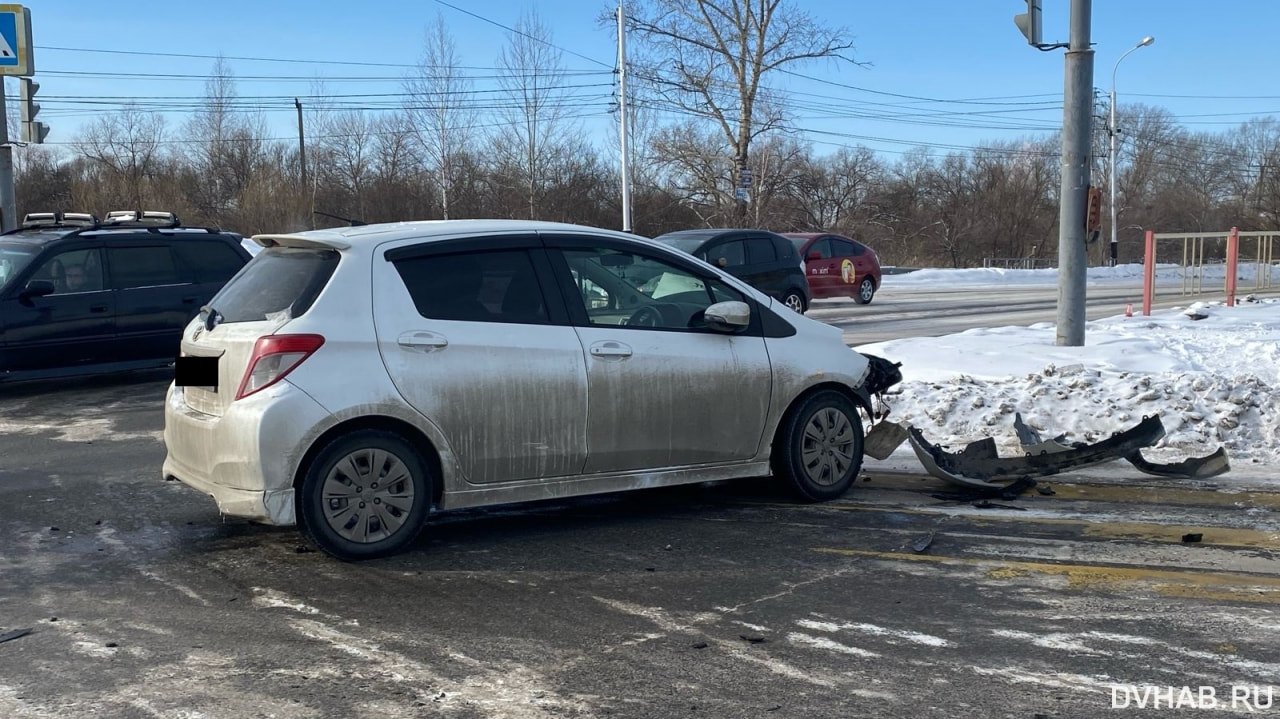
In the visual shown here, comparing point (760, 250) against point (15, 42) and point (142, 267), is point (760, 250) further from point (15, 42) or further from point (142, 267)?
point (15, 42)

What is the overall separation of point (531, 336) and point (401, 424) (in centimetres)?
78

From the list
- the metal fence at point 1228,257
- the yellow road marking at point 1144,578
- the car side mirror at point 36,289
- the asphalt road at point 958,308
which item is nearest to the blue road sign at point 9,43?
the car side mirror at point 36,289

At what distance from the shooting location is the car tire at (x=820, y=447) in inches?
259

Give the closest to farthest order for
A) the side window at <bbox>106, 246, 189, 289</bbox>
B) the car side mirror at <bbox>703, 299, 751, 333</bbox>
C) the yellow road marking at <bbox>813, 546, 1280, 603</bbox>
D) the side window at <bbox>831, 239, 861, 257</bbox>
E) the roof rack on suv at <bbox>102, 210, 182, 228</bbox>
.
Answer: the yellow road marking at <bbox>813, 546, 1280, 603</bbox> → the car side mirror at <bbox>703, 299, 751, 333</bbox> → the side window at <bbox>106, 246, 189, 289</bbox> → the roof rack on suv at <bbox>102, 210, 182, 228</bbox> → the side window at <bbox>831, 239, 861, 257</bbox>

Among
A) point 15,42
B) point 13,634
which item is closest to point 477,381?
point 13,634

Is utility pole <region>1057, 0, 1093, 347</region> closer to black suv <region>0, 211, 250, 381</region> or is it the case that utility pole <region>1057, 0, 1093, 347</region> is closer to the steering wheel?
the steering wheel

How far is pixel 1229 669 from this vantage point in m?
4.02

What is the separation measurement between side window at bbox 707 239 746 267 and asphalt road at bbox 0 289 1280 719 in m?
11.9

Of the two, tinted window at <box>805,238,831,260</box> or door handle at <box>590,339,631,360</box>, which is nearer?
door handle at <box>590,339,631,360</box>

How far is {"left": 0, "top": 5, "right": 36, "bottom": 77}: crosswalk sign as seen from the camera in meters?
19.1

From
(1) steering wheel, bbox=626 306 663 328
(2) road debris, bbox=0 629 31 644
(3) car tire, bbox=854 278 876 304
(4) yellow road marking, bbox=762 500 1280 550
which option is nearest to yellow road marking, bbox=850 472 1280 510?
(4) yellow road marking, bbox=762 500 1280 550

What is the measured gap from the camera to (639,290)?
20.6ft

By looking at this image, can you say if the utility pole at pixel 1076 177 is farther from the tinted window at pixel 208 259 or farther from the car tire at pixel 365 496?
the tinted window at pixel 208 259

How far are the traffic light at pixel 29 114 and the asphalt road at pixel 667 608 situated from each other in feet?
49.8
